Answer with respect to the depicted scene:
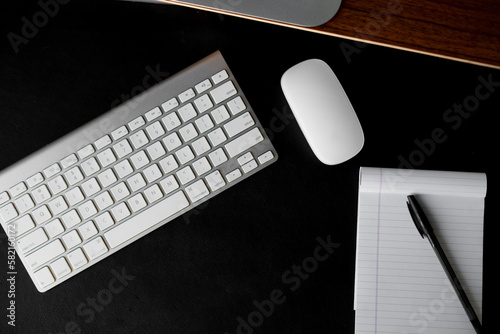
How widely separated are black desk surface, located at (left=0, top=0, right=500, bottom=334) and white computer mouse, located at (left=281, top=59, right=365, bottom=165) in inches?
2.0

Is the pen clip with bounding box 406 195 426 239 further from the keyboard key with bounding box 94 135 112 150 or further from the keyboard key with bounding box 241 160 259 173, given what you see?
the keyboard key with bounding box 94 135 112 150

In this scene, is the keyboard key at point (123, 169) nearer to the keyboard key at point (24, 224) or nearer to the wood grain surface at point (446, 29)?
the keyboard key at point (24, 224)

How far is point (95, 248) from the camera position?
676 millimetres

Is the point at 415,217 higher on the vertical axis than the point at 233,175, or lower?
lower

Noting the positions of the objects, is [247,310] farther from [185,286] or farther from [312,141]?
[312,141]

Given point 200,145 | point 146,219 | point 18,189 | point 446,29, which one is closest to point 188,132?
point 200,145

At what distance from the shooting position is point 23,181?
677 millimetres

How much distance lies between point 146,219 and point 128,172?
0.07m

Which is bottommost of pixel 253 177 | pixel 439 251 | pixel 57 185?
pixel 439 251

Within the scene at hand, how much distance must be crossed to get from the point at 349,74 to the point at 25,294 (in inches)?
21.1

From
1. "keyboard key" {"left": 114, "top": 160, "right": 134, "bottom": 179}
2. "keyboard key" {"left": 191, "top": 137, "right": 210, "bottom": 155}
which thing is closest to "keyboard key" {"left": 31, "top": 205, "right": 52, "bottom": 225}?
"keyboard key" {"left": 114, "top": 160, "right": 134, "bottom": 179}

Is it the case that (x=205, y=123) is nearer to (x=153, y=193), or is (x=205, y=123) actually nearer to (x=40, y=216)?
(x=153, y=193)

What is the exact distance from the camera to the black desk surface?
2.30 ft

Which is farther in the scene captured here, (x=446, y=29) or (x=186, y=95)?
(x=186, y=95)
